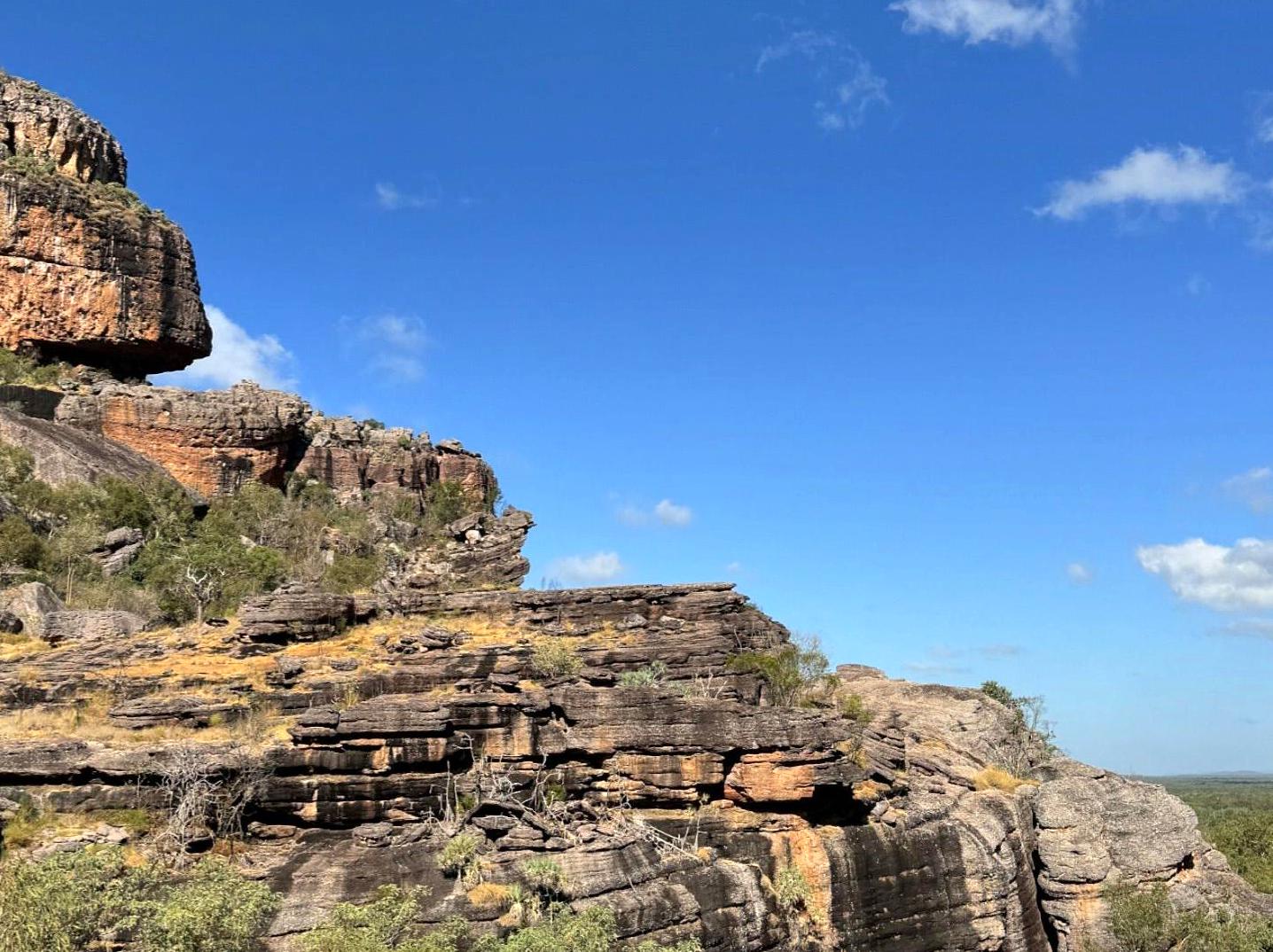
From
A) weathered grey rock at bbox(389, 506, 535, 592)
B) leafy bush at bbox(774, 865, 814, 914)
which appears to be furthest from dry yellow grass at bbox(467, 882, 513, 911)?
weathered grey rock at bbox(389, 506, 535, 592)

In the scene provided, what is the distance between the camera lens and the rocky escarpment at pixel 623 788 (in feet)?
55.5

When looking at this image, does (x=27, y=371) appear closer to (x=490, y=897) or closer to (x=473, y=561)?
(x=473, y=561)

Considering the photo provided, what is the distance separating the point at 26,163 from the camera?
5253 cm

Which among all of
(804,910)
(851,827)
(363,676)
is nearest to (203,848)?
(363,676)

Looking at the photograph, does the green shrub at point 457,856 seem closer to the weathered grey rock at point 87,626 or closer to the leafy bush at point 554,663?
the leafy bush at point 554,663

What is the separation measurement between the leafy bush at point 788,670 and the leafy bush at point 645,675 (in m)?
1.65

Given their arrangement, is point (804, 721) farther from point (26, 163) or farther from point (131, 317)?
point (26, 163)

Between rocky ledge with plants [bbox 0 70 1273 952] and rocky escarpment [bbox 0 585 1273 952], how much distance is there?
0.07 meters

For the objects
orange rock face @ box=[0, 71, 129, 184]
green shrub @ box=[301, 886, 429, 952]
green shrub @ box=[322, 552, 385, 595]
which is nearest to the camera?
green shrub @ box=[301, 886, 429, 952]

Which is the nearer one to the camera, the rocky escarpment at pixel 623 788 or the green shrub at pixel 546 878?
the green shrub at pixel 546 878

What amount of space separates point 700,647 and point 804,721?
433 centimetres

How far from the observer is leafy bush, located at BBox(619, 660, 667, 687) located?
22.5m

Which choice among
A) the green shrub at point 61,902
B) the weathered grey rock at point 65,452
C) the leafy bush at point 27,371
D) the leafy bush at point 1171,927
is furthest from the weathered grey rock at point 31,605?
the leafy bush at point 1171,927

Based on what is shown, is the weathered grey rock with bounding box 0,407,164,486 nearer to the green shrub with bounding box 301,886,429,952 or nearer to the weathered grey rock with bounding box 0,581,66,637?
the weathered grey rock with bounding box 0,581,66,637
